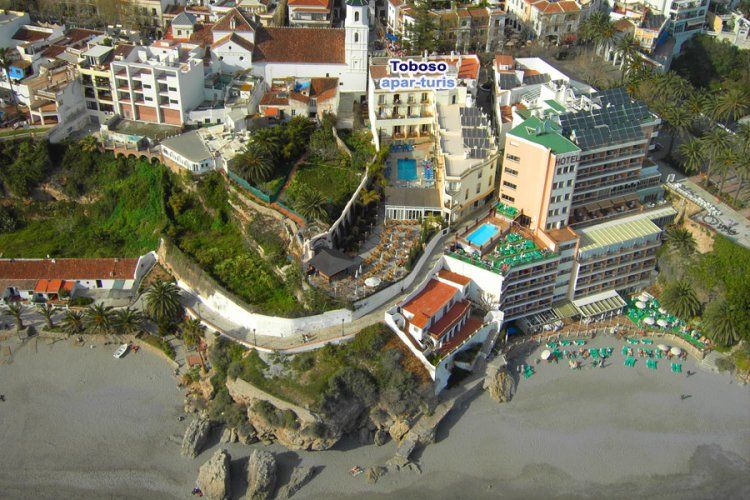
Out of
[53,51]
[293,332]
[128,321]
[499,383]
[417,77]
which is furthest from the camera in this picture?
[53,51]

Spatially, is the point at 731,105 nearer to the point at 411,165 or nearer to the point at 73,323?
the point at 411,165

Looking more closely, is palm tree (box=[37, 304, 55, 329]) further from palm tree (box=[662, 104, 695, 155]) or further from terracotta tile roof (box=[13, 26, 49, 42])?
palm tree (box=[662, 104, 695, 155])

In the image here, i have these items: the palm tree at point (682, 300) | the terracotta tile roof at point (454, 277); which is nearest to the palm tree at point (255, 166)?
the terracotta tile roof at point (454, 277)

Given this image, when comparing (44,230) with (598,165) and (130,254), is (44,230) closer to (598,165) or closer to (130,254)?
(130,254)

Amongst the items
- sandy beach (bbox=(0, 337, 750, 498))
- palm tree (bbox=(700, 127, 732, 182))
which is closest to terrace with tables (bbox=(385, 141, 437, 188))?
sandy beach (bbox=(0, 337, 750, 498))

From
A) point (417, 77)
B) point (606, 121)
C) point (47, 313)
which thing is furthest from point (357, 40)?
point (47, 313)

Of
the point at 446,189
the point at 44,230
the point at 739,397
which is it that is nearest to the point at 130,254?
the point at 44,230
